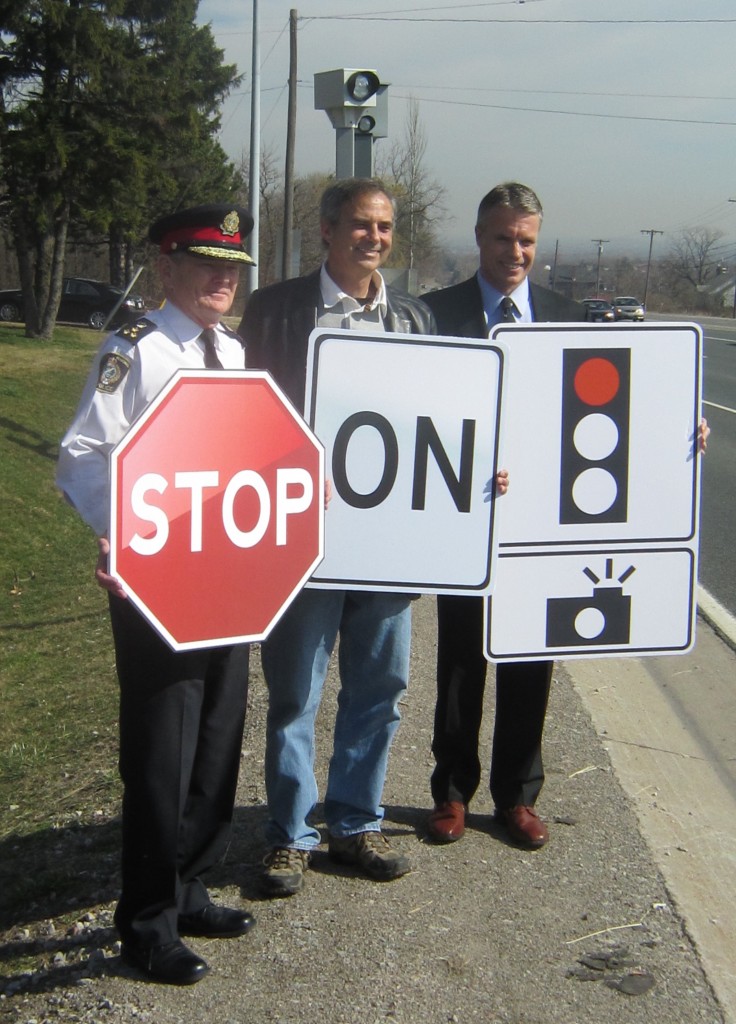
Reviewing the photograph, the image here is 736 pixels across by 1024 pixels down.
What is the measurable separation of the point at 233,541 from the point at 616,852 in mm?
1810

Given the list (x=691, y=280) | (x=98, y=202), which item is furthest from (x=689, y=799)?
(x=691, y=280)

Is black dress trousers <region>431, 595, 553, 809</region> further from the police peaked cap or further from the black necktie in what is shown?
the police peaked cap

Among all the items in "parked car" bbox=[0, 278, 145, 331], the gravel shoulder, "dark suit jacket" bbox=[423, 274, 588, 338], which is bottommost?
the gravel shoulder

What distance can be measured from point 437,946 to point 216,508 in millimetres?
1378

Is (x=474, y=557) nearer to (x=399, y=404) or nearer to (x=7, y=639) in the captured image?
(x=399, y=404)

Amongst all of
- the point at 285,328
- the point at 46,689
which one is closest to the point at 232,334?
the point at 285,328

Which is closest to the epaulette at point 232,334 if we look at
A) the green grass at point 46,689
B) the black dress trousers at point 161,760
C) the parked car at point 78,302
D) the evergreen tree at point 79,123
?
the black dress trousers at point 161,760

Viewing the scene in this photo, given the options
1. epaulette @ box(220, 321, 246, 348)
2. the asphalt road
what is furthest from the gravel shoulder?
the asphalt road

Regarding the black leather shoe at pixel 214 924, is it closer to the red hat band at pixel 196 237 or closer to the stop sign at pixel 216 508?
the stop sign at pixel 216 508

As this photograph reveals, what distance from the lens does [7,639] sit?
25.0 ft

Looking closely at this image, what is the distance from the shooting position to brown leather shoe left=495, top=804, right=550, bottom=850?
3.76 metres

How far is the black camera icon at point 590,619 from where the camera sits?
11.5 ft

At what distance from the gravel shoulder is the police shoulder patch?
1.50 m

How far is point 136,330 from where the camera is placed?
2975 mm
